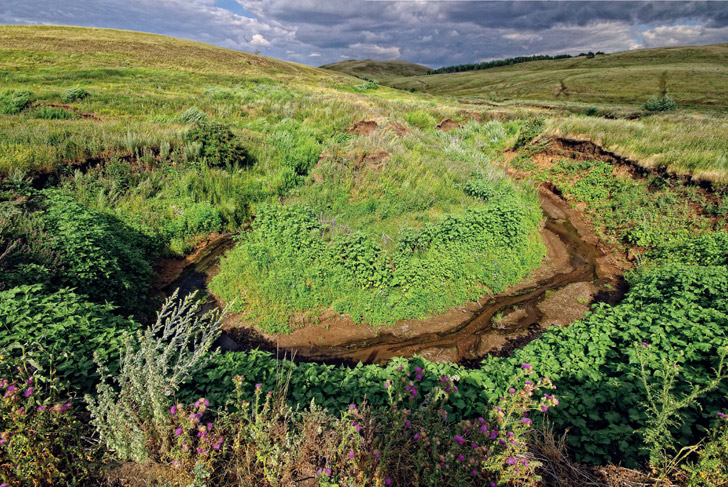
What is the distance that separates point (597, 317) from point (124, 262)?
31.8 feet

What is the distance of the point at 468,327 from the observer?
7.04 m

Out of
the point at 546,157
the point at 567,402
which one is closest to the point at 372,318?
the point at 567,402

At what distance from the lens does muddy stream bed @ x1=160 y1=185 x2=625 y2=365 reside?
6.36 meters

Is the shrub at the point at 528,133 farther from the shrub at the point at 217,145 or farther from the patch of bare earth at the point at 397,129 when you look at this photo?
the shrub at the point at 217,145

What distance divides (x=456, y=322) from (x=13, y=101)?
21108 millimetres

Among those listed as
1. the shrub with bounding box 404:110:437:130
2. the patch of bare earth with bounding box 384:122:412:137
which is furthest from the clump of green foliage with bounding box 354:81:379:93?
the patch of bare earth with bounding box 384:122:412:137

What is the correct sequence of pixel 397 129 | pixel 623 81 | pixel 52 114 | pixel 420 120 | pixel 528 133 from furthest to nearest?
pixel 623 81 → pixel 420 120 → pixel 528 133 → pixel 397 129 → pixel 52 114

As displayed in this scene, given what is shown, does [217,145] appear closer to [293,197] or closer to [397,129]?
[293,197]

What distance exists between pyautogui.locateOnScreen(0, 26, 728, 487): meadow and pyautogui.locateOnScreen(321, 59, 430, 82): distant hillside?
123 meters

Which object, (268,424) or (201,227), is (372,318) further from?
(201,227)

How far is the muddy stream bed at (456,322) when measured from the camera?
6363 mm

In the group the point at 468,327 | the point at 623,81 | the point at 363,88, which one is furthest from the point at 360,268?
the point at 623,81

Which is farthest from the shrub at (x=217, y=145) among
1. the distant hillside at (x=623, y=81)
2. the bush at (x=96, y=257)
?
the distant hillside at (x=623, y=81)

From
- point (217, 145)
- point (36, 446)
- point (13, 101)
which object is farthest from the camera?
point (13, 101)
